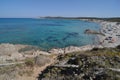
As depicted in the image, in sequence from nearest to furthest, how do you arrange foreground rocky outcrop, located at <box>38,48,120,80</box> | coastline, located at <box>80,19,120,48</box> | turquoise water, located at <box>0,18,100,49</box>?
foreground rocky outcrop, located at <box>38,48,120,80</box> < coastline, located at <box>80,19,120,48</box> < turquoise water, located at <box>0,18,100,49</box>

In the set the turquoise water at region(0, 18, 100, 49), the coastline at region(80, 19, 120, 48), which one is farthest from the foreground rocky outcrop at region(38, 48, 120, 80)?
the turquoise water at region(0, 18, 100, 49)

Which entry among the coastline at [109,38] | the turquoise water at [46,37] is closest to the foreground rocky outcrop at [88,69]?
the coastline at [109,38]

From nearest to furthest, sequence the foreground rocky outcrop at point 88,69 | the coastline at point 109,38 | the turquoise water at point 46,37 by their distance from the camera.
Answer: the foreground rocky outcrop at point 88,69
the coastline at point 109,38
the turquoise water at point 46,37

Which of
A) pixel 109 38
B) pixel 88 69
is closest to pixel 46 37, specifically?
pixel 109 38

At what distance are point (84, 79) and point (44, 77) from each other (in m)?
2.66

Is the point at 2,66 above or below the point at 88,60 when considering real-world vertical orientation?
below

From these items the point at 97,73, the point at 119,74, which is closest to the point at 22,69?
the point at 97,73

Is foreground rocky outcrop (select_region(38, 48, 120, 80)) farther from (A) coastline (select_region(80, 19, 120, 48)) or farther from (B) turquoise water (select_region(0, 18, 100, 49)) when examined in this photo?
(B) turquoise water (select_region(0, 18, 100, 49))

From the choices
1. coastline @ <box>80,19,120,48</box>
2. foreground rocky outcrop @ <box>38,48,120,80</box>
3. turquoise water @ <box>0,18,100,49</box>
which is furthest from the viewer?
turquoise water @ <box>0,18,100,49</box>

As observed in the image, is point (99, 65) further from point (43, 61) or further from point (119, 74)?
point (43, 61)

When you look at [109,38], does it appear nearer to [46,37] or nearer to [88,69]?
[46,37]

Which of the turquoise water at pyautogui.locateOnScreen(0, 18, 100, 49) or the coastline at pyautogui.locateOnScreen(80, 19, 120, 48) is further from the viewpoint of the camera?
the turquoise water at pyautogui.locateOnScreen(0, 18, 100, 49)

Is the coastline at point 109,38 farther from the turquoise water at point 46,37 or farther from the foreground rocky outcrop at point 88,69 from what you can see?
the foreground rocky outcrop at point 88,69

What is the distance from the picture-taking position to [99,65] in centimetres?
995
